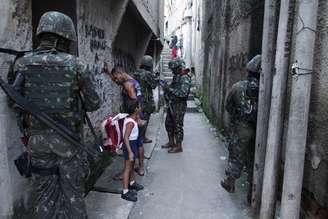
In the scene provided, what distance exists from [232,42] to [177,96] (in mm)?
1569

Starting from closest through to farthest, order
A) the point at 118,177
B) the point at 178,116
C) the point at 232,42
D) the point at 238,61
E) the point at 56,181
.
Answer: the point at 56,181
the point at 118,177
the point at 238,61
the point at 178,116
the point at 232,42

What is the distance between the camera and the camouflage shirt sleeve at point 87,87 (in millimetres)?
2418

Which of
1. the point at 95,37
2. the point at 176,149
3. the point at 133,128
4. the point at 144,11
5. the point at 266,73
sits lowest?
the point at 176,149

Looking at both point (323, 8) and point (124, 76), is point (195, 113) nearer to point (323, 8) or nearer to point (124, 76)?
point (124, 76)

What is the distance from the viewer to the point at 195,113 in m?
10.4

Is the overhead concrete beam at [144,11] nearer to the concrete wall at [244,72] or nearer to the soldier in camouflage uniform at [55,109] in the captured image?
the concrete wall at [244,72]

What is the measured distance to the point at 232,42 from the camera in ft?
19.3

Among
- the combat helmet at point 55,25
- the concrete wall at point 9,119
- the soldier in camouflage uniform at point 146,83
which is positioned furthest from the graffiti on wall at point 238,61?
the concrete wall at point 9,119

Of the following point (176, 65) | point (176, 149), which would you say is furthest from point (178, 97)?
point (176, 149)

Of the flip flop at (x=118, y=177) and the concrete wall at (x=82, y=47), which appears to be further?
the flip flop at (x=118, y=177)

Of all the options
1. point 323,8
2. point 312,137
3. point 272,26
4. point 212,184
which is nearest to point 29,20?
point 272,26

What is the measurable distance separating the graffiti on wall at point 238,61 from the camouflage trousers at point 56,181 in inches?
125

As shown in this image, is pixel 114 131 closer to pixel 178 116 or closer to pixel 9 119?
pixel 9 119

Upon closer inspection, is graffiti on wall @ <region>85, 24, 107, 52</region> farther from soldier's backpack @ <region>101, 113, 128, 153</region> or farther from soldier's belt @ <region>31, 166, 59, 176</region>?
soldier's belt @ <region>31, 166, 59, 176</region>
